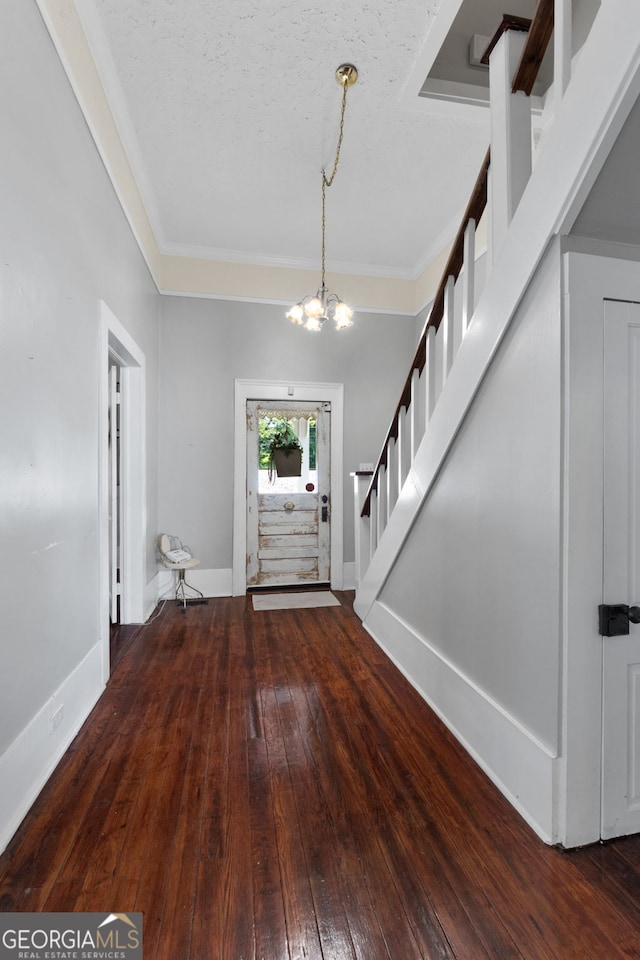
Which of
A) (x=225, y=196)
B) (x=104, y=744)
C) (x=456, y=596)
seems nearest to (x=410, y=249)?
(x=225, y=196)

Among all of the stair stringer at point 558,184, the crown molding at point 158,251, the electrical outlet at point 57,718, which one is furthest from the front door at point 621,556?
the crown molding at point 158,251

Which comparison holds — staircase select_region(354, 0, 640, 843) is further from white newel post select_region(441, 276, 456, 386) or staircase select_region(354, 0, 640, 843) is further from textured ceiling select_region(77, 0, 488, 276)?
textured ceiling select_region(77, 0, 488, 276)

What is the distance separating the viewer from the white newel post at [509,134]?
1726mm

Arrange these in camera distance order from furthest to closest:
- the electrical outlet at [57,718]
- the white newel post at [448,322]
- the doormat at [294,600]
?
the doormat at [294,600], the white newel post at [448,322], the electrical outlet at [57,718]

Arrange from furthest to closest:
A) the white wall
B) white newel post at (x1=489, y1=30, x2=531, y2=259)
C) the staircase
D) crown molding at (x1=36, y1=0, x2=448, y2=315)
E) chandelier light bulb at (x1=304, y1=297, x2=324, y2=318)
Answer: chandelier light bulb at (x1=304, y1=297, x2=324, y2=318)
crown molding at (x1=36, y1=0, x2=448, y2=315)
white newel post at (x1=489, y1=30, x2=531, y2=259)
the white wall
the staircase

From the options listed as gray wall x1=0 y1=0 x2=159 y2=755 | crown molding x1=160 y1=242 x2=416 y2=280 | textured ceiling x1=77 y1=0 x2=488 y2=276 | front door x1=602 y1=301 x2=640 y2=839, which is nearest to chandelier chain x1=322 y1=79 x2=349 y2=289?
textured ceiling x1=77 y1=0 x2=488 y2=276

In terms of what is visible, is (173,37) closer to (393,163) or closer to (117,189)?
(117,189)

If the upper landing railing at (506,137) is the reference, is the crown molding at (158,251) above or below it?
above

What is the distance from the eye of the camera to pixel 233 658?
3053 mm

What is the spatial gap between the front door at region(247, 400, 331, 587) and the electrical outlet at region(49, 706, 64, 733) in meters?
2.77

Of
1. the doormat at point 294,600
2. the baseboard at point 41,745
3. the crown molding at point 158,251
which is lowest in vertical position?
the doormat at point 294,600

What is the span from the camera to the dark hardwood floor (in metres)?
1.20

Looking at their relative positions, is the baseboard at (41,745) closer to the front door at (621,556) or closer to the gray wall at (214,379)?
the front door at (621,556)

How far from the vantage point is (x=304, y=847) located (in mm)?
Answer: 1488
